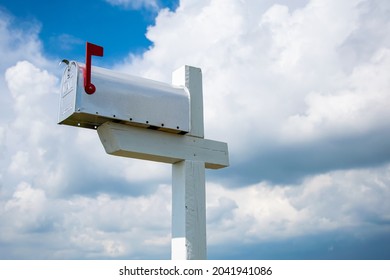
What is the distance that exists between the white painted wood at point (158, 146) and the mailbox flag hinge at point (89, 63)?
0.30 metres

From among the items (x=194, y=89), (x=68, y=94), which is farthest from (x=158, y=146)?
(x=68, y=94)

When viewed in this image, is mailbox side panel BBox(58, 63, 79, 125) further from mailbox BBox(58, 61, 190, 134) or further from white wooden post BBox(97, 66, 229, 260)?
white wooden post BBox(97, 66, 229, 260)

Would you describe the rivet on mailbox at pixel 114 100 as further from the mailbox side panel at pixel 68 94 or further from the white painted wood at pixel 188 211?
the white painted wood at pixel 188 211

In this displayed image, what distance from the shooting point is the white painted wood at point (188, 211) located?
3.52m

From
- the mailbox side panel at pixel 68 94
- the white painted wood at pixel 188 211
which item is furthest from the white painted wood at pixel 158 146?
the mailbox side panel at pixel 68 94

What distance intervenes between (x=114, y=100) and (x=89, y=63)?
319 millimetres

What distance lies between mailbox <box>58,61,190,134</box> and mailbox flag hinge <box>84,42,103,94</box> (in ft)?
0.03

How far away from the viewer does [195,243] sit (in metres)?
3.55

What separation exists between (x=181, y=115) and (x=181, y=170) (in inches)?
17.6

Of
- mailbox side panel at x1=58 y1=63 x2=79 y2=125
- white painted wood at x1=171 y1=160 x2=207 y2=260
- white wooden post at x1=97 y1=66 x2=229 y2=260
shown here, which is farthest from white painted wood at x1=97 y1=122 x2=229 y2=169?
mailbox side panel at x1=58 y1=63 x2=79 y2=125

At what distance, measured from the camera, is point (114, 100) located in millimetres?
3393
